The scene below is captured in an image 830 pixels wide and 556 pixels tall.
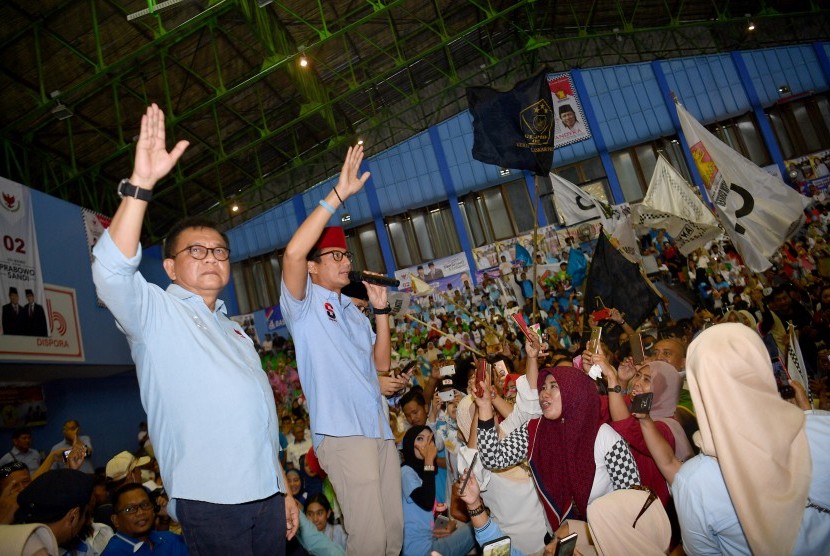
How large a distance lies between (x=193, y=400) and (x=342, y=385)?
0.71m

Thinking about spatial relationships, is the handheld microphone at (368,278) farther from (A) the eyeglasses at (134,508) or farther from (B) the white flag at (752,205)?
(B) the white flag at (752,205)

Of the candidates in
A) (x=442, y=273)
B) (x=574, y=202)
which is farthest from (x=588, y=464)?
(x=442, y=273)

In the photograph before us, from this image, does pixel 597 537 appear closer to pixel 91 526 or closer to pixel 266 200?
pixel 91 526

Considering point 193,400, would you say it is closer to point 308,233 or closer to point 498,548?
point 308,233

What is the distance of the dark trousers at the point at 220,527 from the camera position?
1.47m

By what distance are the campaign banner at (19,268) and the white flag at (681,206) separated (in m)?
8.93

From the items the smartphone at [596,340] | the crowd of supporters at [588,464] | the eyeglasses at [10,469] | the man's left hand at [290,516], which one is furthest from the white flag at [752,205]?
the eyeglasses at [10,469]

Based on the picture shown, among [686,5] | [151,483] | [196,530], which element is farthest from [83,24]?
[686,5]

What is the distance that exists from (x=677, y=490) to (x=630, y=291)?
189 inches

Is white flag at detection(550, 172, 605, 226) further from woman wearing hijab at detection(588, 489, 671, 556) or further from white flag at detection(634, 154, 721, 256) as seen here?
woman wearing hijab at detection(588, 489, 671, 556)

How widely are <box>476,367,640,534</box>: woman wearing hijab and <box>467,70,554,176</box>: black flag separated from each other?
12.8 feet

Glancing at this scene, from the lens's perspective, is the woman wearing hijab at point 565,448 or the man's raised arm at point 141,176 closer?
the man's raised arm at point 141,176

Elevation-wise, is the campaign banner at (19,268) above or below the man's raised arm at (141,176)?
above

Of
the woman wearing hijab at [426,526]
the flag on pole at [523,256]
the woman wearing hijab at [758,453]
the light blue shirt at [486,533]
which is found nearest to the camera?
the woman wearing hijab at [758,453]
